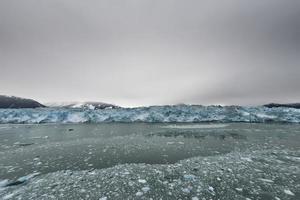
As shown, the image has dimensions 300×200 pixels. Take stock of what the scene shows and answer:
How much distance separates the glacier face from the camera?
31.5 metres

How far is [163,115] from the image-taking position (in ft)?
111

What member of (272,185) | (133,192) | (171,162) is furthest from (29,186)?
(272,185)

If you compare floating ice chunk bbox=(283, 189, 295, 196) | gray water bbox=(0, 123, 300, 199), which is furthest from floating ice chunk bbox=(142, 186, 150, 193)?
floating ice chunk bbox=(283, 189, 295, 196)

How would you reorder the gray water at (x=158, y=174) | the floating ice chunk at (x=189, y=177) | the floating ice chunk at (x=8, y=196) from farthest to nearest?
the floating ice chunk at (x=189, y=177), the gray water at (x=158, y=174), the floating ice chunk at (x=8, y=196)

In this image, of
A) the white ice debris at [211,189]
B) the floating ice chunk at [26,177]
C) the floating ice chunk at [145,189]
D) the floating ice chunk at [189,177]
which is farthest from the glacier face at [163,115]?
the floating ice chunk at [145,189]

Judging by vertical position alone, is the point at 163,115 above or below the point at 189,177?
above

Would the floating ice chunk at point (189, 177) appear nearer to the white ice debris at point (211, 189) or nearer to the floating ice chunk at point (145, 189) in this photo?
the white ice debris at point (211, 189)

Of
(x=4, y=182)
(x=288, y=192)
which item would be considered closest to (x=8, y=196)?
(x=4, y=182)

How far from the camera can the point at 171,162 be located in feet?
21.7

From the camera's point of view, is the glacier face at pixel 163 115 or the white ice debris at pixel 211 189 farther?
the glacier face at pixel 163 115

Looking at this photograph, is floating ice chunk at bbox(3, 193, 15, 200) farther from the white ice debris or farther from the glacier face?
the glacier face

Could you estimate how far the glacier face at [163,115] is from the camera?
104 feet

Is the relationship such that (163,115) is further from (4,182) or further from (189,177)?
(4,182)

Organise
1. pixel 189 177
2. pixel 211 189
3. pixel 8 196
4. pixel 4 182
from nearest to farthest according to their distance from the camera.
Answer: pixel 8 196, pixel 211 189, pixel 4 182, pixel 189 177
